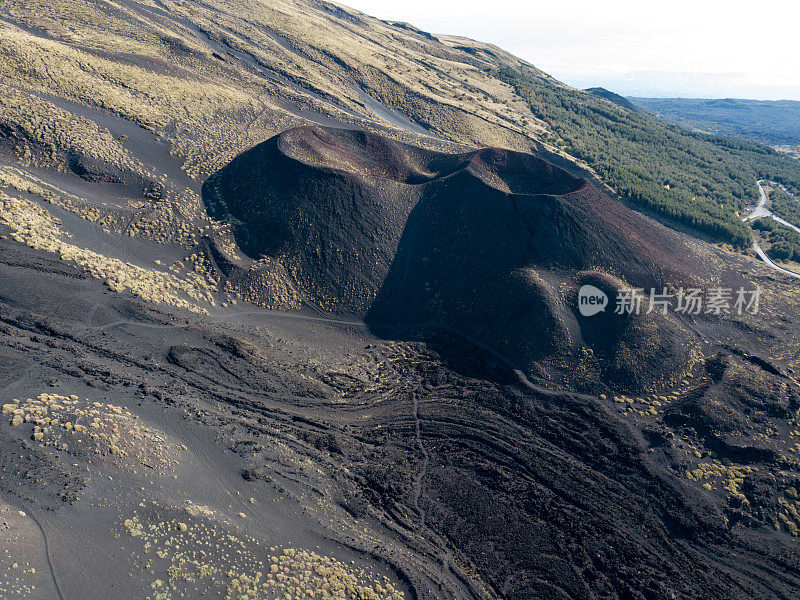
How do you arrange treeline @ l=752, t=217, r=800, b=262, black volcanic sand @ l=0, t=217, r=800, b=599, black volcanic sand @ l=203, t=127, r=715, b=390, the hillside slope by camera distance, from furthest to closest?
treeline @ l=752, t=217, r=800, b=262
black volcanic sand @ l=203, t=127, r=715, b=390
the hillside slope
black volcanic sand @ l=0, t=217, r=800, b=599

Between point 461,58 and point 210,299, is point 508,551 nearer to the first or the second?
point 210,299

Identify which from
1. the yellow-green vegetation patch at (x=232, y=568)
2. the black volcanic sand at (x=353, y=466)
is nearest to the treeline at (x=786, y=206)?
the black volcanic sand at (x=353, y=466)

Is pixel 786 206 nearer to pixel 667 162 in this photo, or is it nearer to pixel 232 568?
pixel 667 162

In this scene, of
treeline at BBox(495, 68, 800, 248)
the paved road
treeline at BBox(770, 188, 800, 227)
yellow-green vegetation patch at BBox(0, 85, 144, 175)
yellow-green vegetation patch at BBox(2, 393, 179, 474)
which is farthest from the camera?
treeline at BBox(770, 188, 800, 227)

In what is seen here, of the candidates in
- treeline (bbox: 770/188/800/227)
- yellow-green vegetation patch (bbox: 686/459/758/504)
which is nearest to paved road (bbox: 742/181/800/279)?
treeline (bbox: 770/188/800/227)

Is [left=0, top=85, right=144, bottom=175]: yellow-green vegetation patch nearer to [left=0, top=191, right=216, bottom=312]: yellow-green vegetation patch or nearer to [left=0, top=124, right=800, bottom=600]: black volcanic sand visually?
[left=0, top=191, right=216, bottom=312]: yellow-green vegetation patch

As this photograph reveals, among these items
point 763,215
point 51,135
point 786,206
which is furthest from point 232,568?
point 786,206

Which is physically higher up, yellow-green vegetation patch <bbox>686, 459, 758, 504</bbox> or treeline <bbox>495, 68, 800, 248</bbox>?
treeline <bbox>495, 68, 800, 248</bbox>

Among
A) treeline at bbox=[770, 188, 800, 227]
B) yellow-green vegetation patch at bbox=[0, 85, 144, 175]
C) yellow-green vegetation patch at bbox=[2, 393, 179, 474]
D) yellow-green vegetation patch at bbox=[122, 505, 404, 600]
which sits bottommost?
yellow-green vegetation patch at bbox=[122, 505, 404, 600]
